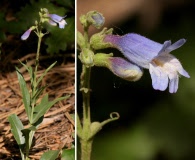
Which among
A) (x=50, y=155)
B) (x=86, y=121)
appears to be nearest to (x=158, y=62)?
(x=86, y=121)

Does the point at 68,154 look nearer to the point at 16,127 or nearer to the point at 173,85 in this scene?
the point at 16,127

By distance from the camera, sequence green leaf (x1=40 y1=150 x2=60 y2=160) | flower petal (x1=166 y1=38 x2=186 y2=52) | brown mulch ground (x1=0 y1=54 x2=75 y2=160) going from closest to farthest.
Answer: flower petal (x1=166 y1=38 x2=186 y2=52) < green leaf (x1=40 y1=150 x2=60 y2=160) < brown mulch ground (x1=0 y1=54 x2=75 y2=160)

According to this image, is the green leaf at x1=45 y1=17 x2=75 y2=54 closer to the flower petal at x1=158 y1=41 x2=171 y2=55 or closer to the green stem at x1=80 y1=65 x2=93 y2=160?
the green stem at x1=80 y1=65 x2=93 y2=160

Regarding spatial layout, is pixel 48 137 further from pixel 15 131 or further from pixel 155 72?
pixel 155 72

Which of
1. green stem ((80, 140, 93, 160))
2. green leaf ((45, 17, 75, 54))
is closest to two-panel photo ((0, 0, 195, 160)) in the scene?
green stem ((80, 140, 93, 160))

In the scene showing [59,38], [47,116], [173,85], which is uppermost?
[173,85]

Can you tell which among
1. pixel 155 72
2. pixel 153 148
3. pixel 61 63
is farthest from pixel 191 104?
pixel 61 63

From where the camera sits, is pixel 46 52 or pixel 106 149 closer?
pixel 106 149
